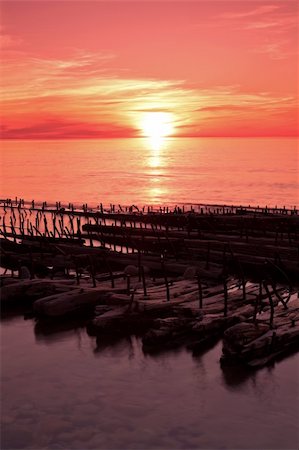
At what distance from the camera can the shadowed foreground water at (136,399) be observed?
14656mm

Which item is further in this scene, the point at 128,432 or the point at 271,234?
the point at 271,234

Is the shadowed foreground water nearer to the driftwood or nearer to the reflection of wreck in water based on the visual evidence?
the driftwood

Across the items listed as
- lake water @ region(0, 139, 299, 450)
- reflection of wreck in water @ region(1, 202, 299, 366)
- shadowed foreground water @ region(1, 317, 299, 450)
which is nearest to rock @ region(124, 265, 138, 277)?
reflection of wreck in water @ region(1, 202, 299, 366)

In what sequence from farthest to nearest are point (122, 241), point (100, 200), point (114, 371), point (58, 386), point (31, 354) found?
point (100, 200) < point (122, 241) < point (31, 354) < point (114, 371) < point (58, 386)

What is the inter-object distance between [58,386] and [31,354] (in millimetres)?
3019

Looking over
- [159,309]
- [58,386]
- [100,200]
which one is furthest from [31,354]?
[100,200]

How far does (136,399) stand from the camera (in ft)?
55.1

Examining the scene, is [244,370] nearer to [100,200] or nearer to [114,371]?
[114,371]

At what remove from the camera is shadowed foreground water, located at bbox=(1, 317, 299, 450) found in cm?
1466

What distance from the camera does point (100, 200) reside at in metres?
96.0

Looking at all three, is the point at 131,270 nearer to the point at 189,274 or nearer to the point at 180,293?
the point at 189,274

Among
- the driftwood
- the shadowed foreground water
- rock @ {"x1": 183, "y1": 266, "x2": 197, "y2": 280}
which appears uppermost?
rock @ {"x1": 183, "y1": 266, "x2": 197, "y2": 280}

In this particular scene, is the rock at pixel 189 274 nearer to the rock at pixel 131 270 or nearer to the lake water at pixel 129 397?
the rock at pixel 131 270

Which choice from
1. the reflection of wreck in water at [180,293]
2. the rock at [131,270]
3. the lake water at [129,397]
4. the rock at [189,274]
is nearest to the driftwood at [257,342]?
the reflection of wreck in water at [180,293]
